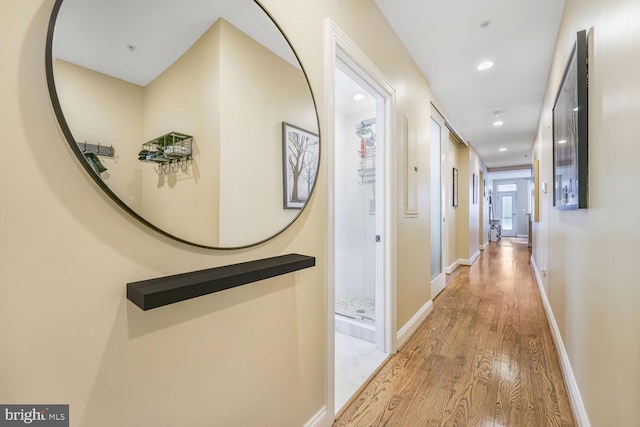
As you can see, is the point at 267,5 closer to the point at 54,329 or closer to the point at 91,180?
the point at 91,180

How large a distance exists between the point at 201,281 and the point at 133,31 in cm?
76

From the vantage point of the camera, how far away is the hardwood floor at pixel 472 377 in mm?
1570

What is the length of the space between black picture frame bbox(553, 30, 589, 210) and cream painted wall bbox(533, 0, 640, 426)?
0.05 m

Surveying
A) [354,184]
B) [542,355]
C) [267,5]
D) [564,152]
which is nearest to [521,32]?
[564,152]

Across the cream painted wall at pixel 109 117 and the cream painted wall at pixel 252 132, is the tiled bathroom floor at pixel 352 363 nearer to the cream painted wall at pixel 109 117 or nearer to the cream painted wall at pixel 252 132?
the cream painted wall at pixel 252 132

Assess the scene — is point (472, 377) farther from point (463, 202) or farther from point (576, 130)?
point (463, 202)

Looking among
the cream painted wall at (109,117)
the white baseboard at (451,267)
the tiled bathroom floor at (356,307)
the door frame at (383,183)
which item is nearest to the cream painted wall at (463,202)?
the white baseboard at (451,267)

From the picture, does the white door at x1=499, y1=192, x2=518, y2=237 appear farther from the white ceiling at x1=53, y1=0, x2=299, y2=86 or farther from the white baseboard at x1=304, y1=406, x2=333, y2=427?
the white ceiling at x1=53, y1=0, x2=299, y2=86

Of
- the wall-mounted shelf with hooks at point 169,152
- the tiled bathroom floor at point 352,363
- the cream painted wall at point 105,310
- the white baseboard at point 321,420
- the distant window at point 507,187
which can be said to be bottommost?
the tiled bathroom floor at point 352,363

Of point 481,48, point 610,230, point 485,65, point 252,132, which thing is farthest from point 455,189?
point 252,132

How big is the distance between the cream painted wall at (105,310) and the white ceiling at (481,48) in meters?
1.51

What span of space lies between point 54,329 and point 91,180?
0.37m

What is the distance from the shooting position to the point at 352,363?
2.14m

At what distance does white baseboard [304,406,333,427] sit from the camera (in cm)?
139
